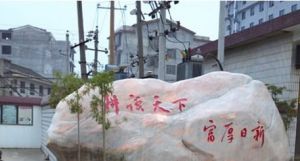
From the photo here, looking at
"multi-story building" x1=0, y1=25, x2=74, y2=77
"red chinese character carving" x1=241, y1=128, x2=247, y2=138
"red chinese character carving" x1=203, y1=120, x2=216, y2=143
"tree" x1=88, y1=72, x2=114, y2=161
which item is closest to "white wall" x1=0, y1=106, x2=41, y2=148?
"tree" x1=88, y1=72, x2=114, y2=161

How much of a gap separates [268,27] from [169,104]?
335 centimetres

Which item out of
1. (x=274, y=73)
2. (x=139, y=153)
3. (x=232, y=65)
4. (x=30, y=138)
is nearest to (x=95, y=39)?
(x=30, y=138)

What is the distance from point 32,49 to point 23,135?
33.7 metres

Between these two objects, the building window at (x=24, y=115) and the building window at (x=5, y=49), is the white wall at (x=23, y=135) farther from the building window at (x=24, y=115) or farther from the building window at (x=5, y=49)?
the building window at (x=5, y=49)

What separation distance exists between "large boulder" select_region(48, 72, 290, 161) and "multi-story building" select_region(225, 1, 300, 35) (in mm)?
36873

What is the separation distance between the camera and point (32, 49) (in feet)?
177

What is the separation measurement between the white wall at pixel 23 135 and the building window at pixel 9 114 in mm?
231

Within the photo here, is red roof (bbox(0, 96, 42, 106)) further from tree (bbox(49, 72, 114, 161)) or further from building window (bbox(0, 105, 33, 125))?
tree (bbox(49, 72, 114, 161))

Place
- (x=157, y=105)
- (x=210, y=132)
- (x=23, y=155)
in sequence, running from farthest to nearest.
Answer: (x=23, y=155)
(x=157, y=105)
(x=210, y=132)

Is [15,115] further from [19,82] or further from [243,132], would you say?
[19,82]

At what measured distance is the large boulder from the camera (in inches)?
307

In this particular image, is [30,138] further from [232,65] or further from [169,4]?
[232,65]

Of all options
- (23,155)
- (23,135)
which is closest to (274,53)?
(23,155)

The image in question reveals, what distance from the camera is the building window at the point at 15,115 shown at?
21625 millimetres
